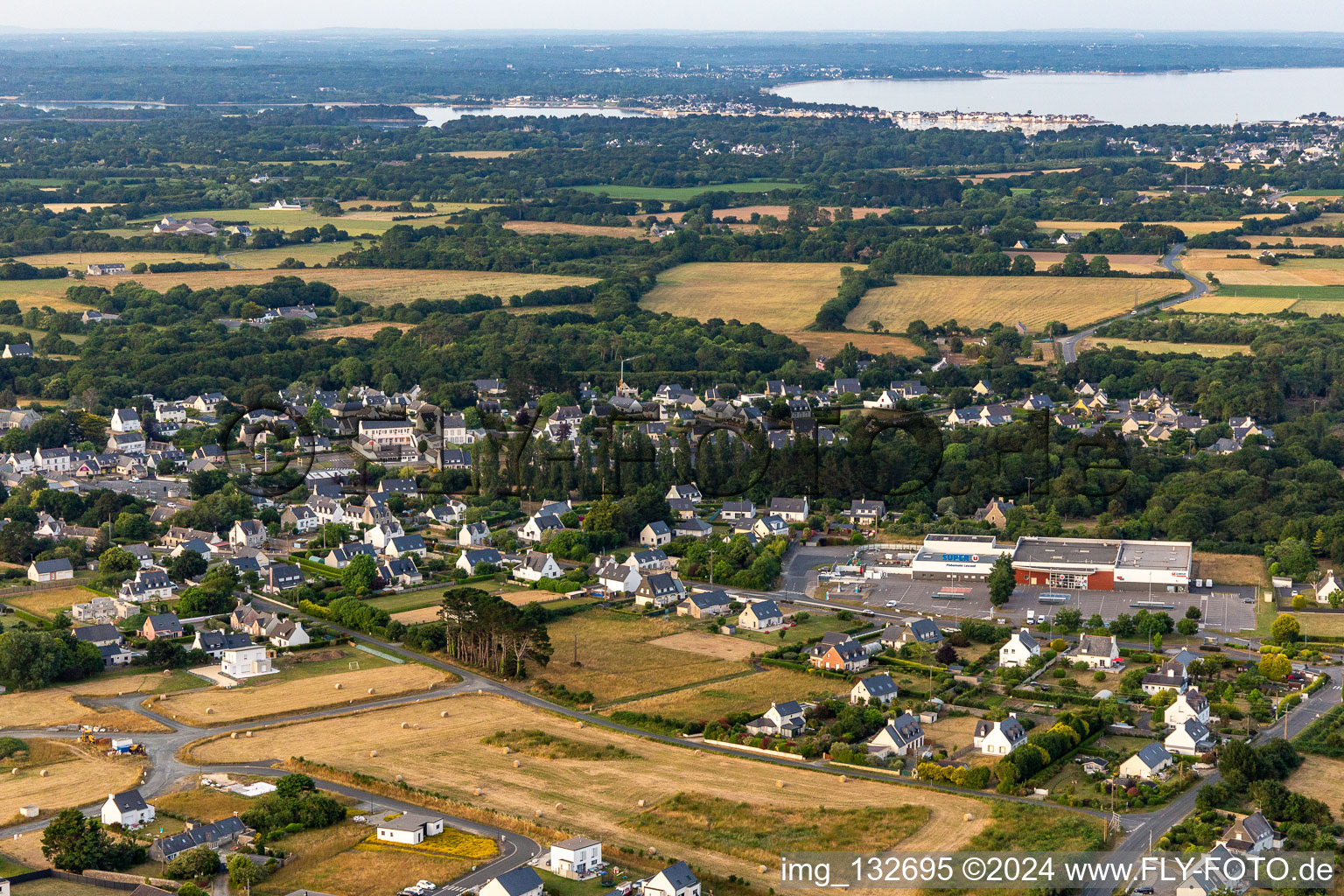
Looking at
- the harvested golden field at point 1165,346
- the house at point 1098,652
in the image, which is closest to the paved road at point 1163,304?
the harvested golden field at point 1165,346

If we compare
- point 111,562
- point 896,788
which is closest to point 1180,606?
point 896,788

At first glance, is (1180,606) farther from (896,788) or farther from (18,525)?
(18,525)

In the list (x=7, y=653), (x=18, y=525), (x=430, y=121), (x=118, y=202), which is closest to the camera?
(x=7, y=653)

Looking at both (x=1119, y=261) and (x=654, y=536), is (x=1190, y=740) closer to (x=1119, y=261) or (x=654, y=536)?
(x=654, y=536)

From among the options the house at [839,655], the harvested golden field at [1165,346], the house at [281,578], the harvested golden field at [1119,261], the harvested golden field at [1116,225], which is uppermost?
the harvested golden field at [1116,225]

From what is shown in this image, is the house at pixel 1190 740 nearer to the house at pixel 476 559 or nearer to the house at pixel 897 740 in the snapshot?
the house at pixel 897 740

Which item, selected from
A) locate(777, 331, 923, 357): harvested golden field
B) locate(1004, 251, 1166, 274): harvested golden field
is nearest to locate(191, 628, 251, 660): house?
locate(777, 331, 923, 357): harvested golden field

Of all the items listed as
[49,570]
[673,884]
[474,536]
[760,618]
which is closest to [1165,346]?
[474,536]
